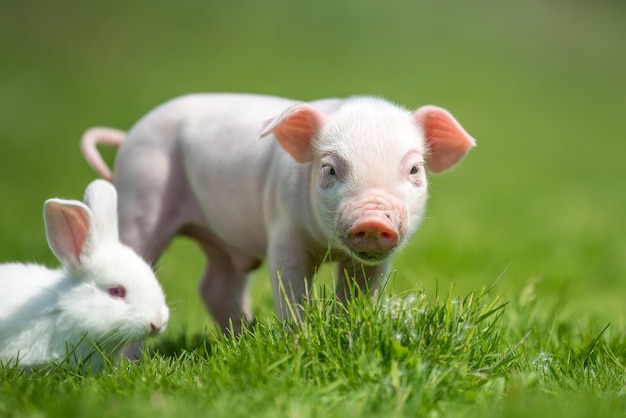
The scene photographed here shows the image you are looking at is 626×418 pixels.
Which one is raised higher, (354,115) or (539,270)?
(354,115)

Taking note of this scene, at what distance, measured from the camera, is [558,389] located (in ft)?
11.1

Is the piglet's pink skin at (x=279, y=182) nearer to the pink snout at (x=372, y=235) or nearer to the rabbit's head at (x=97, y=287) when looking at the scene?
the pink snout at (x=372, y=235)

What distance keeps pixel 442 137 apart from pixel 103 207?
1625 mm

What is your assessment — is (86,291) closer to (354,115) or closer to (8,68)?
(354,115)

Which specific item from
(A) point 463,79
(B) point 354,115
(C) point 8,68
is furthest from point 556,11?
(B) point 354,115

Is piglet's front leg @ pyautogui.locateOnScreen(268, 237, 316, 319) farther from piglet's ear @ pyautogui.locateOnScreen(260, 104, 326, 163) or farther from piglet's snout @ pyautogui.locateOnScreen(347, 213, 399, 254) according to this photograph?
piglet's snout @ pyautogui.locateOnScreen(347, 213, 399, 254)

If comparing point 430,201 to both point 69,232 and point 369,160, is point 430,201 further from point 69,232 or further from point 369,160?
point 69,232

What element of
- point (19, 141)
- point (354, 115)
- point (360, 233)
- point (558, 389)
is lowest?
point (19, 141)

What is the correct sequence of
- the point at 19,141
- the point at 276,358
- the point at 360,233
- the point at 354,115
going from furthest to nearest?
the point at 19,141
the point at 354,115
the point at 360,233
the point at 276,358

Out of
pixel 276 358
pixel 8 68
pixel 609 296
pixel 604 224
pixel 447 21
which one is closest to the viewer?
pixel 276 358

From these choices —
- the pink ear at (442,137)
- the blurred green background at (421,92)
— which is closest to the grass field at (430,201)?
the blurred green background at (421,92)

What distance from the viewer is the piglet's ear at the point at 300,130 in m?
4.14

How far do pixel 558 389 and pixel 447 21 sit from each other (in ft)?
67.7

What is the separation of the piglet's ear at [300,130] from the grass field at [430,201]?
2.28 feet
